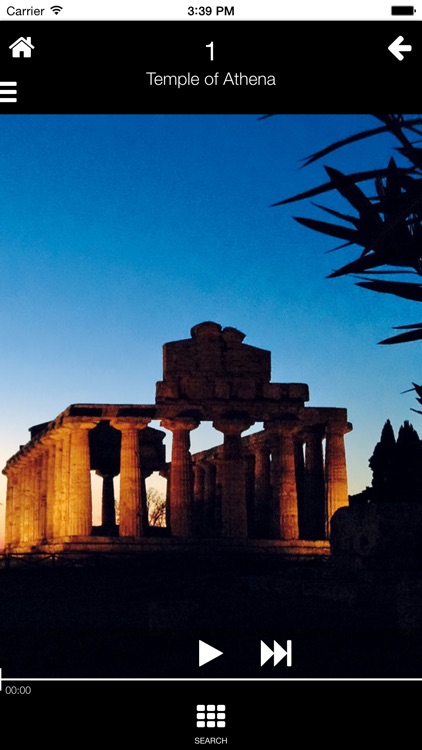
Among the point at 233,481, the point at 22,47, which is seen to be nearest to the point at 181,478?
the point at 233,481

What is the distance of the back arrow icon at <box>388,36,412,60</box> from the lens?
715 cm

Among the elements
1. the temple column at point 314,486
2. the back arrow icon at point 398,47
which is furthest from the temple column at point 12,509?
the back arrow icon at point 398,47

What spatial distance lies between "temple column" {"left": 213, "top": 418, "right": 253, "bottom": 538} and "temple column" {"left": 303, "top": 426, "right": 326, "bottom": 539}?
177 inches

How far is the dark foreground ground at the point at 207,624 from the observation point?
1406 centimetres

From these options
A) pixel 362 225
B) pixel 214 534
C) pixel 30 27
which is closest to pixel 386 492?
pixel 214 534

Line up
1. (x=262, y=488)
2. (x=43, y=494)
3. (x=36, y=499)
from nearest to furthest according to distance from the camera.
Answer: (x=262, y=488) → (x=43, y=494) → (x=36, y=499)

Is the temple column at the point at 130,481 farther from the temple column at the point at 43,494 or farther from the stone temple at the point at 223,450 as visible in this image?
the temple column at the point at 43,494

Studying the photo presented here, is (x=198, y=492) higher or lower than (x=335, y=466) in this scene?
higher

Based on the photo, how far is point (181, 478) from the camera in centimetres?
5000

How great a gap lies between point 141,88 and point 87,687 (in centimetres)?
403

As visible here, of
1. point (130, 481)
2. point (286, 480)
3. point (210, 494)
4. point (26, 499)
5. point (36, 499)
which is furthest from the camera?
point (26, 499)
